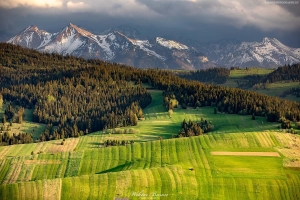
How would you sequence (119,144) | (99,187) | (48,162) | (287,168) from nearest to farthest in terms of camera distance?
(99,187) < (287,168) < (48,162) < (119,144)

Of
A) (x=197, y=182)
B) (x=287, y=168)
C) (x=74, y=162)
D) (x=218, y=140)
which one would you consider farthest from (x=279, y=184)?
(x=74, y=162)

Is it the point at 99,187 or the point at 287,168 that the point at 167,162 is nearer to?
the point at 99,187

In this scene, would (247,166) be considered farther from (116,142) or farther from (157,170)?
(116,142)

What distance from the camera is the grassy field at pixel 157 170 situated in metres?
116

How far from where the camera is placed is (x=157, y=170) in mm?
127625

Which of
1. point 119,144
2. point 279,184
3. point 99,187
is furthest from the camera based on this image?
point 119,144

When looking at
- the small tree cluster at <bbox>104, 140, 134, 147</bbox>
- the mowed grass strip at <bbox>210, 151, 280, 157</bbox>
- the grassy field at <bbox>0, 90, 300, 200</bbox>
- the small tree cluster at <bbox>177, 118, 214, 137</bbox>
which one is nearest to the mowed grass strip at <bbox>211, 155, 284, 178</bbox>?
the grassy field at <bbox>0, 90, 300, 200</bbox>

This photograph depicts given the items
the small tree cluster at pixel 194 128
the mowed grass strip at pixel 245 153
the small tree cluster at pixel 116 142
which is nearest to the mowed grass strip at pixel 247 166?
the mowed grass strip at pixel 245 153

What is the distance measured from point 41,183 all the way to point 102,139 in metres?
63.7

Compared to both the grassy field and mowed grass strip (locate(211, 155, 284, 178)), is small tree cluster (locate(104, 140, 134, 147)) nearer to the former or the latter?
the grassy field

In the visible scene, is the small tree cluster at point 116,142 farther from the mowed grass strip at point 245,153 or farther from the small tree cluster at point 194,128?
the mowed grass strip at point 245,153

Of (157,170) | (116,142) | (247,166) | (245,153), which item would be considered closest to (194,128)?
(116,142)

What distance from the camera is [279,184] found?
12450 cm

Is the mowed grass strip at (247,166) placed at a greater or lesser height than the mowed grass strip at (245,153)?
lesser
